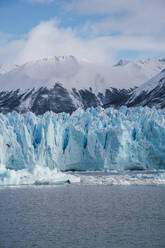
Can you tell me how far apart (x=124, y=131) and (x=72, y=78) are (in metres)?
84.1

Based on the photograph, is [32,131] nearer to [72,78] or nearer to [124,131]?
[124,131]

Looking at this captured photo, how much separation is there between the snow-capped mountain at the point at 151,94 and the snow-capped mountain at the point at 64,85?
98.2 inches

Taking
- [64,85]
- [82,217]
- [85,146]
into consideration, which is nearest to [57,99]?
[64,85]

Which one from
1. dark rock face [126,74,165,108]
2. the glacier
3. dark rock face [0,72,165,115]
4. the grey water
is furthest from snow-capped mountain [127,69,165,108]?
the grey water

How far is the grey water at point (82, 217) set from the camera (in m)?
10.6

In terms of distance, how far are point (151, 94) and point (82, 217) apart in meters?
74.1

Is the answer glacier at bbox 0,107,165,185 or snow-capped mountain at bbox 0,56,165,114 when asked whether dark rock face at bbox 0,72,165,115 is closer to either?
snow-capped mountain at bbox 0,56,165,114

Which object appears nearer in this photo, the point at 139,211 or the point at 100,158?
the point at 139,211

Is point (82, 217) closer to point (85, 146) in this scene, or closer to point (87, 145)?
point (87, 145)

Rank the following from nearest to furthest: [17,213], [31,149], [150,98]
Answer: [17,213], [31,149], [150,98]

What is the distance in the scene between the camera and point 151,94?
3388 inches

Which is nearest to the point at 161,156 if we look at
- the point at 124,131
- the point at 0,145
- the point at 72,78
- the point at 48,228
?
the point at 124,131

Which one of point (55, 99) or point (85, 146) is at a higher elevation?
Result: point (55, 99)

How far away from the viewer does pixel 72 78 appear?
112000mm
